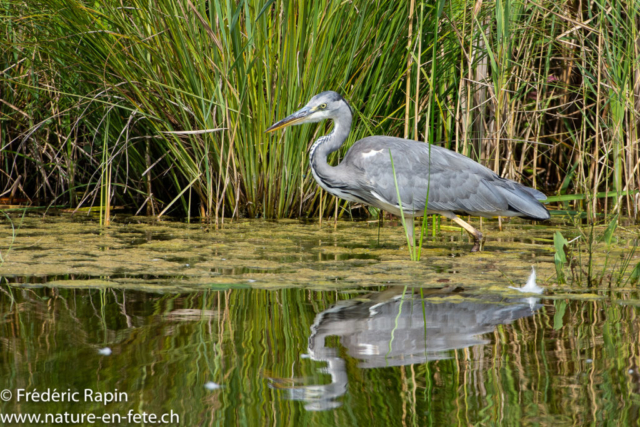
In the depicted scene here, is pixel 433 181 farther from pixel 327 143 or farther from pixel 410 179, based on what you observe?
pixel 327 143

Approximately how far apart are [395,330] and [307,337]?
32 centimetres

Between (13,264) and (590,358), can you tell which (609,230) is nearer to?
(590,358)

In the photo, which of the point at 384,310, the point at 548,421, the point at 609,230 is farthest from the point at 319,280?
the point at 548,421

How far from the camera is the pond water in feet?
6.07

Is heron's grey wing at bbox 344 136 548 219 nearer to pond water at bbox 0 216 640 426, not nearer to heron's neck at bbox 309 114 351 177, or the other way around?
heron's neck at bbox 309 114 351 177

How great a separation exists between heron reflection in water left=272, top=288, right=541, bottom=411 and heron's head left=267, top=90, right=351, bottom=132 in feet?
5.20

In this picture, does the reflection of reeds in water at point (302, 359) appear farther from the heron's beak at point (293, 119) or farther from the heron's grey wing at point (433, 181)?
the heron's beak at point (293, 119)

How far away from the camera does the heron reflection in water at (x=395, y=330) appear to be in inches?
81.7

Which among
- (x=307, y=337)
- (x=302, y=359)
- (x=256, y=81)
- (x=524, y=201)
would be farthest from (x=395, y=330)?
(x=256, y=81)

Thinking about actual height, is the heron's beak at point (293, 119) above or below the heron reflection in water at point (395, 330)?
above

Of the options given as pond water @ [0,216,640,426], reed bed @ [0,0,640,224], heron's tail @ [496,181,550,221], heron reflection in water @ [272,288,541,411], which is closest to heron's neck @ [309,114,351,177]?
reed bed @ [0,0,640,224]

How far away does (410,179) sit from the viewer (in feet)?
14.5

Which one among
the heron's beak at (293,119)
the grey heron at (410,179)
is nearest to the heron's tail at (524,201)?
the grey heron at (410,179)

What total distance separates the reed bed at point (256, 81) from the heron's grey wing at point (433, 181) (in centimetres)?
21
